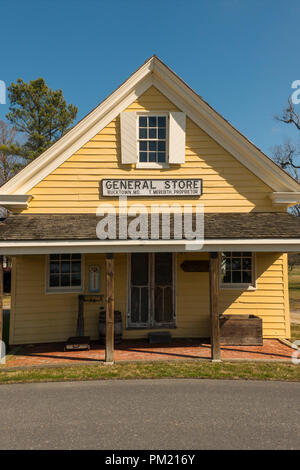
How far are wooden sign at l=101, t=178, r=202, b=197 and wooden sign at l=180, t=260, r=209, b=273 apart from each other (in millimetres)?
2124

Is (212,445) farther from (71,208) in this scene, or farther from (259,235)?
(71,208)

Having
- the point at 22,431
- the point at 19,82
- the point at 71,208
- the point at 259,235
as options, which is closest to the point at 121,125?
the point at 71,208

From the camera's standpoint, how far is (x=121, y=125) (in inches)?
382

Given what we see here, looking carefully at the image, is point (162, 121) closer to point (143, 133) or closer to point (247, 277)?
point (143, 133)

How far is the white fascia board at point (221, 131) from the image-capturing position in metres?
9.71

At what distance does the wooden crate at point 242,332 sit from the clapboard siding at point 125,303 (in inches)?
34.9

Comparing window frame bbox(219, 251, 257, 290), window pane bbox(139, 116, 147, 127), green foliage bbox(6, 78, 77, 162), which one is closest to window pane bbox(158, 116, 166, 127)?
window pane bbox(139, 116, 147, 127)

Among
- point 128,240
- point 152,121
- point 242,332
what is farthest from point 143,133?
point 242,332

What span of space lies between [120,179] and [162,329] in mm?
4879

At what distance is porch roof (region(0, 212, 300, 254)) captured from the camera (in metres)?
7.51

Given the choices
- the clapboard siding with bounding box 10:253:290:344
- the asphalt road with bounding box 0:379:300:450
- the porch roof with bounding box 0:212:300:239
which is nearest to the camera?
the asphalt road with bounding box 0:379:300:450

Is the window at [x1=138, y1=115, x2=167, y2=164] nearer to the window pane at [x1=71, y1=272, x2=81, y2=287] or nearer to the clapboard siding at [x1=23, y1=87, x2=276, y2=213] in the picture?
the clapboard siding at [x1=23, y1=87, x2=276, y2=213]

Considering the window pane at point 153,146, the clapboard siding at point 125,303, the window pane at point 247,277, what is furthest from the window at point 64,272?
the window pane at point 247,277

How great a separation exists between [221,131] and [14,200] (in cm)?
671
